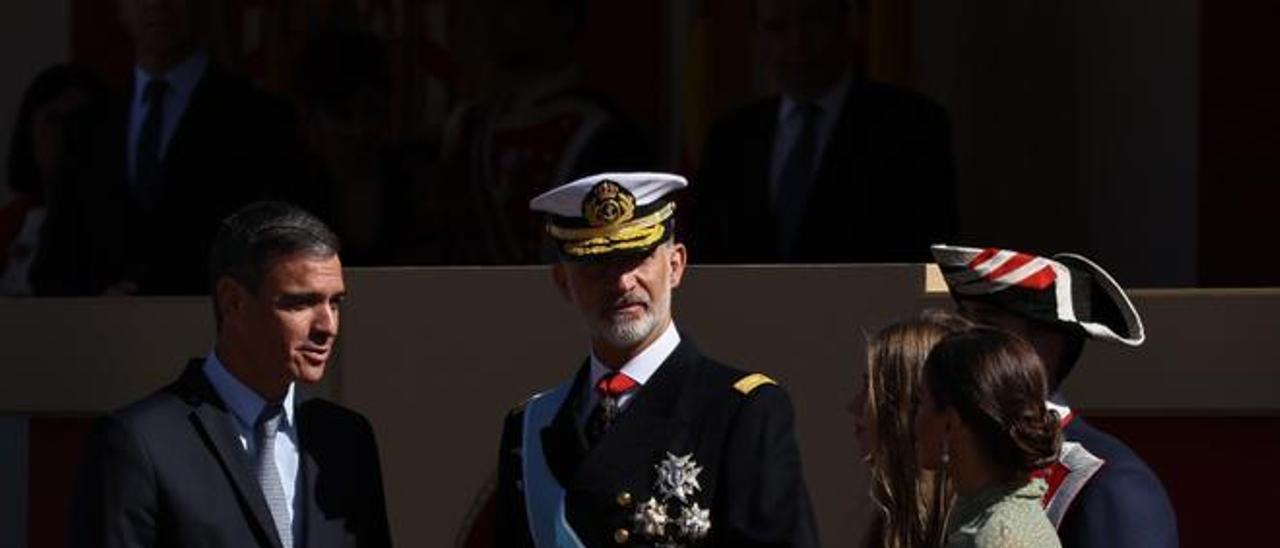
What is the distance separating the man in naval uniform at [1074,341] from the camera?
4.15 metres

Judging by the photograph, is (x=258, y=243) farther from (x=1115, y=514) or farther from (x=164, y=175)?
(x=164, y=175)

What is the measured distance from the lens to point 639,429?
4.72 m

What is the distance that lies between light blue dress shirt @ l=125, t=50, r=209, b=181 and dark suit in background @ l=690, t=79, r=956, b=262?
1287mm

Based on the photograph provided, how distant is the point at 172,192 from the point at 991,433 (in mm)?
3662

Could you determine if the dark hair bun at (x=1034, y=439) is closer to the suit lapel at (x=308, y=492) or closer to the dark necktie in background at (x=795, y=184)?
the suit lapel at (x=308, y=492)

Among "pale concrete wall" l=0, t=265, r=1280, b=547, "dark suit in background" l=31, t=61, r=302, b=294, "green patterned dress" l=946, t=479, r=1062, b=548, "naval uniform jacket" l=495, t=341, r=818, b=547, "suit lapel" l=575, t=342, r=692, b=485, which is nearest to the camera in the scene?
"green patterned dress" l=946, t=479, r=1062, b=548

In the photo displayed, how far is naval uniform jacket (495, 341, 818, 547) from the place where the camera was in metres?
4.61

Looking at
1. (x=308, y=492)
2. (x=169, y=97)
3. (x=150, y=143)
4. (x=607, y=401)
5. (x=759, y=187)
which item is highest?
(x=169, y=97)

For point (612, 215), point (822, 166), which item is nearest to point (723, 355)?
point (612, 215)

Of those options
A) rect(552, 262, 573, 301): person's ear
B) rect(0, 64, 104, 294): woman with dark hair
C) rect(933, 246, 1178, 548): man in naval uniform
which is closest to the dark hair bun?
rect(933, 246, 1178, 548): man in naval uniform

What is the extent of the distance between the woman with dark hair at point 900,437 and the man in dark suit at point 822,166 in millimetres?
2456

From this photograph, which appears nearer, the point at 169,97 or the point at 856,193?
the point at 856,193

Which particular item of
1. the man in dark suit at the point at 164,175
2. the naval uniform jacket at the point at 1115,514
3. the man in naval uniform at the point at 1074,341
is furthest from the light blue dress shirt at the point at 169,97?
the naval uniform jacket at the point at 1115,514

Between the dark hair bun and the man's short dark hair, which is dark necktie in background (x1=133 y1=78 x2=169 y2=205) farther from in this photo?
the dark hair bun
